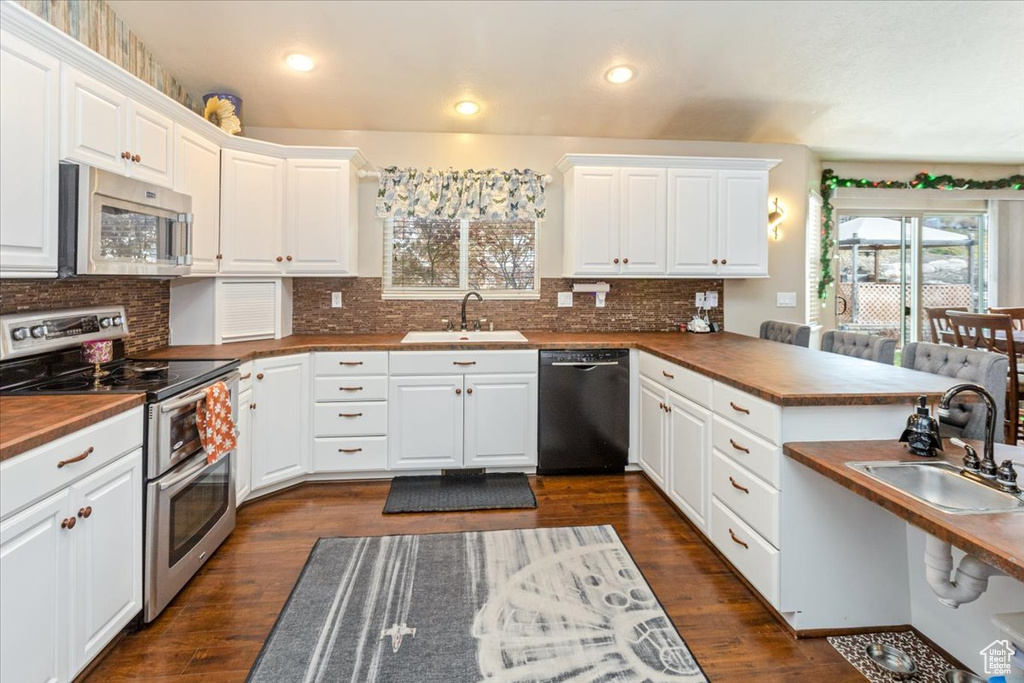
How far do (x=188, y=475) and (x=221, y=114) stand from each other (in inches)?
92.4

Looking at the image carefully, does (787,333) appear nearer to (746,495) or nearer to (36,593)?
(746,495)

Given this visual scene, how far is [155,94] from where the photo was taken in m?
2.48

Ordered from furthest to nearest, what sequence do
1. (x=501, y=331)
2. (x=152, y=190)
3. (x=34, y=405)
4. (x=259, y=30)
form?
(x=501, y=331), (x=259, y=30), (x=152, y=190), (x=34, y=405)

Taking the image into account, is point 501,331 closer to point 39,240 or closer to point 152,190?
point 152,190

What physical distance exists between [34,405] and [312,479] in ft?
6.09

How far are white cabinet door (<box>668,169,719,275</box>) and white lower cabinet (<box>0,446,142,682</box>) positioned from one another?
3397 millimetres

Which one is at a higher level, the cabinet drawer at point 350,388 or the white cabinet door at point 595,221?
the white cabinet door at point 595,221

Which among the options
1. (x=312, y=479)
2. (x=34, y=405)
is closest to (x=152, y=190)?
(x=34, y=405)

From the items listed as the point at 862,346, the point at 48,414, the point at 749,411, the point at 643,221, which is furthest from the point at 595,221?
the point at 48,414

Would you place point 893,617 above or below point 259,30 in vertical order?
below

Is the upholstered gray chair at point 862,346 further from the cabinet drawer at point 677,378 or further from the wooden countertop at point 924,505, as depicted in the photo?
the wooden countertop at point 924,505

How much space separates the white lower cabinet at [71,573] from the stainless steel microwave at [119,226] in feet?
2.57

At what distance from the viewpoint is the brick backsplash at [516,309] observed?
3.95 meters

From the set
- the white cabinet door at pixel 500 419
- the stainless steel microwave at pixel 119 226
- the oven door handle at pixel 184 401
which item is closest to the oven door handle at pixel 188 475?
the oven door handle at pixel 184 401
